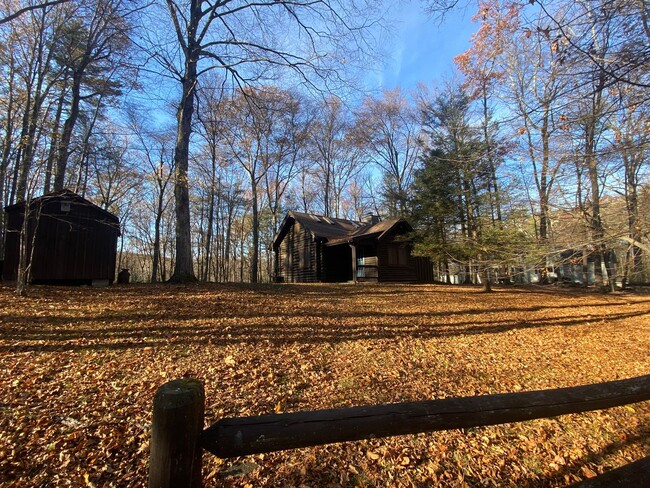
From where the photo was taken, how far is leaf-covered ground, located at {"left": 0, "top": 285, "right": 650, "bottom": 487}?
3215 mm

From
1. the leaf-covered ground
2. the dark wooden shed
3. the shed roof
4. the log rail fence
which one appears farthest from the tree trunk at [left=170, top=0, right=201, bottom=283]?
the log rail fence

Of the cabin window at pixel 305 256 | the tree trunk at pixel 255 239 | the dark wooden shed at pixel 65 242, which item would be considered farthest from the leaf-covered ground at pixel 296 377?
the cabin window at pixel 305 256

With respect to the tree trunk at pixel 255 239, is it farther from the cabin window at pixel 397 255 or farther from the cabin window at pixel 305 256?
the cabin window at pixel 397 255

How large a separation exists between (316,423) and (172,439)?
2.39 ft

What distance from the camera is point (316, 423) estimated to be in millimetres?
1803

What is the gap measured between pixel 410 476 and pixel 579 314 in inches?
438

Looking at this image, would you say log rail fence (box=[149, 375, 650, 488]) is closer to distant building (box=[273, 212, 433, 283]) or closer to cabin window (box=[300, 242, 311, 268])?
distant building (box=[273, 212, 433, 283])

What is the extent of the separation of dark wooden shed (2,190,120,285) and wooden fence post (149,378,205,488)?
14.3 m

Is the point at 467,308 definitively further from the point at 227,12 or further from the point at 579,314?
the point at 227,12

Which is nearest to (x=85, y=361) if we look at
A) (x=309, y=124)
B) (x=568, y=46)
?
(x=568, y=46)

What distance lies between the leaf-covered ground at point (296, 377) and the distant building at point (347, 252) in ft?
37.4

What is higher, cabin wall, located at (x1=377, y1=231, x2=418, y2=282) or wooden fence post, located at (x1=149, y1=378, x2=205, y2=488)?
cabin wall, located at (x1=377, y1=231, x2=418, y2=282)

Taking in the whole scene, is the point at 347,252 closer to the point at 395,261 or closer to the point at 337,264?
the point at 337,264

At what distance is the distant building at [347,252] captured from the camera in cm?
2152
